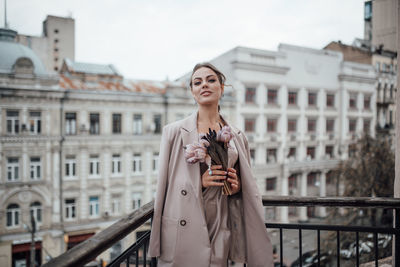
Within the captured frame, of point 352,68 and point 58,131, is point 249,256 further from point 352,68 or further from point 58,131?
point 352,68

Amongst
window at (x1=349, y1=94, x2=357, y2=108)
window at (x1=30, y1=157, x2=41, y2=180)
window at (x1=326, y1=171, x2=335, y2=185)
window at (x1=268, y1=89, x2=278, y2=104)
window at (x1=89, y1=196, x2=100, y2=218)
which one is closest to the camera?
window at (x1=30, y1=157, x2=41, y2=180)

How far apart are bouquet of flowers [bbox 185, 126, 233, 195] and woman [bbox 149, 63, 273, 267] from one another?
5cm

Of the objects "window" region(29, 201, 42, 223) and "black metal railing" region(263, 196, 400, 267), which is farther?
"window" region(29, 201, 42, 223)

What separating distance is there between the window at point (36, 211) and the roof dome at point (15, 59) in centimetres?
500

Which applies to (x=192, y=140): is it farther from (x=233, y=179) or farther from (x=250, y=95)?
(x=250, y=95)

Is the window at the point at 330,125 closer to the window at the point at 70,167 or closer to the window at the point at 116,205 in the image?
the window at the point at 116,205

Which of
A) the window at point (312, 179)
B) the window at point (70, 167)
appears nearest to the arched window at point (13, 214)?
the window at point (70, 167)

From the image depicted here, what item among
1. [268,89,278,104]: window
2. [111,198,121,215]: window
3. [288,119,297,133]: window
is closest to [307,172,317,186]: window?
[288,119,297,133]: window

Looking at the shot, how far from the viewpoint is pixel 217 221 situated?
1712mm

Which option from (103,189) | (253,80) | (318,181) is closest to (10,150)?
(103,189)

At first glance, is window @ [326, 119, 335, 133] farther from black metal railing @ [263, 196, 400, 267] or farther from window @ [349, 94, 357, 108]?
black metal railing @ [263, 196, 400, 267]

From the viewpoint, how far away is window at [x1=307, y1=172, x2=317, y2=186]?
1864 cm

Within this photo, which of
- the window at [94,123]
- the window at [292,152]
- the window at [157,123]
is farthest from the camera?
the window at [292,152]

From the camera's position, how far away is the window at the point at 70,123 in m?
12.7
